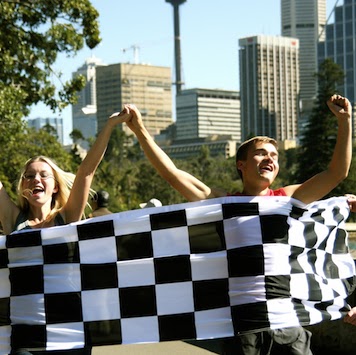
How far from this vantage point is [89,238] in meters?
4.58

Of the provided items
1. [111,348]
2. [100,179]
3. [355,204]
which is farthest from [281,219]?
[100,179]

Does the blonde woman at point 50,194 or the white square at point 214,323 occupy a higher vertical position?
the blonde woman at point 50,194

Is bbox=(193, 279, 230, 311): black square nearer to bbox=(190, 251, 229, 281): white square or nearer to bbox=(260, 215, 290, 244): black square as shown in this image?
bbox=(190, 251, 229, 281): white square

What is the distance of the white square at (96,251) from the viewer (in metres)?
4.57

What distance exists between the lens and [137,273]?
455cm

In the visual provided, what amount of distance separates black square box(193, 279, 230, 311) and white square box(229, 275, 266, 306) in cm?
3

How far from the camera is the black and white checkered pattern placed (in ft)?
14.8

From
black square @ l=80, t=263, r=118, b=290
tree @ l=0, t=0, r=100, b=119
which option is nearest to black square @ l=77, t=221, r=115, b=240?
black square @ l=80, t=263, r=118, b=290

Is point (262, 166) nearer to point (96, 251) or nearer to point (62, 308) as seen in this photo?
point (96, 251)

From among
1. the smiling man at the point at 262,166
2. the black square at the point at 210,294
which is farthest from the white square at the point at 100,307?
the smiling man at the point at 262,166

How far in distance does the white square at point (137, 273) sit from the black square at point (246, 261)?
0.40 metres

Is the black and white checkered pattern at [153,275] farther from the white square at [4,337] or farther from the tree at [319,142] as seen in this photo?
the tree at [319,142]

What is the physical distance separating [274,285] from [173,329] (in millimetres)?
544

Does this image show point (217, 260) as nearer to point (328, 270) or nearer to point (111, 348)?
point (328, 270)
